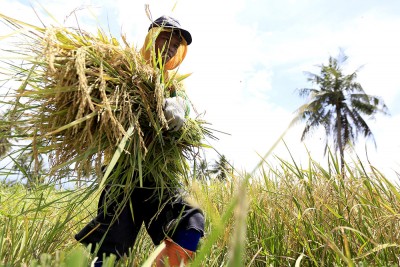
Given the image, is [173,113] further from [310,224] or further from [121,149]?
[310,224]

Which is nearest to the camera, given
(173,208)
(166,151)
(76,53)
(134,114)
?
(76,53)

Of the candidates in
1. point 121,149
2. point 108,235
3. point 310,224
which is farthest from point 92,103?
point 310,224

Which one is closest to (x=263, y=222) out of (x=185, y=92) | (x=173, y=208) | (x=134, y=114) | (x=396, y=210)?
(x=173, y=208)

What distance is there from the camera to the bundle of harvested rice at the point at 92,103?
1282 mm

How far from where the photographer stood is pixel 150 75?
4.82 ft

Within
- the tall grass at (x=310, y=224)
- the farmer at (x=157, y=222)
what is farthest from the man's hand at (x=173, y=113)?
the tall grass at (x=310, y=224)

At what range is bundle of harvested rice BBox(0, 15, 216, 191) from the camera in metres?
1.28

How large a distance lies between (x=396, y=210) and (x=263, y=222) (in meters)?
0.61

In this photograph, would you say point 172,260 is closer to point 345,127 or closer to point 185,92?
point 185,92

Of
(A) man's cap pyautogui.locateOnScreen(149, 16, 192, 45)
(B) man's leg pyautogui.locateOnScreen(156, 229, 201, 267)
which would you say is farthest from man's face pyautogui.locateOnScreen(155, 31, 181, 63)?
(B) man's leg pyautogui.locateOnScreen(156, 229, 201, 267)

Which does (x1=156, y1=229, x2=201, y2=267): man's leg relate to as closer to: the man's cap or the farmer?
the farmer

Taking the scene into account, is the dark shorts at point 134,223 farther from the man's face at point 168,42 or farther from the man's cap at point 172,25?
the man's cap at point 172,25

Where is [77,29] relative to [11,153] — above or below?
above

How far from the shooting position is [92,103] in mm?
1285
